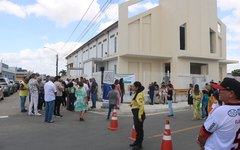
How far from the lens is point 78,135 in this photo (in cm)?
925

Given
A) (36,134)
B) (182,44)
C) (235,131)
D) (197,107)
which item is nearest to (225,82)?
(235,131)

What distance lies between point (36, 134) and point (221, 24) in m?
31.2

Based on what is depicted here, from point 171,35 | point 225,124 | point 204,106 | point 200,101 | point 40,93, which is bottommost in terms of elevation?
point 204,106

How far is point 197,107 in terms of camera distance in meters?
13.3

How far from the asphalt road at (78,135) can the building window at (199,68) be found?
799 inches

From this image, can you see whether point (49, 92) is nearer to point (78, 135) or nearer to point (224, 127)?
point (78, 135)

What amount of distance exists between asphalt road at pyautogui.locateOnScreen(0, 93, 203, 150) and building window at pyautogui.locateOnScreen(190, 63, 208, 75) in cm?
2029

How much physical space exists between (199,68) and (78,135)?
25.8 m

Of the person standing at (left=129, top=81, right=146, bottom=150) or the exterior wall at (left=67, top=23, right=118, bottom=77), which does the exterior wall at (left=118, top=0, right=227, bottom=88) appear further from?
the person standing at (left=129, top=81, right=146, bottom=150)

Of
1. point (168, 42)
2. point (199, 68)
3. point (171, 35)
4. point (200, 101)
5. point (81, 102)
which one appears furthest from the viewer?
point (199, 68)

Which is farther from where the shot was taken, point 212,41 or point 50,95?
point 212,41

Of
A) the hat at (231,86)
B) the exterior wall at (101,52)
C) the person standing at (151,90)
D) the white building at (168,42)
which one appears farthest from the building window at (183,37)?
the hat at (231,86)

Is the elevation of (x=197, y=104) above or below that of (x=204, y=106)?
above

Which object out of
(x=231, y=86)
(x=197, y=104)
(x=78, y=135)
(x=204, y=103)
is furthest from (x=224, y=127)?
(x=204, y=103)
